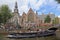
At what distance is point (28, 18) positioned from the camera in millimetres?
4578

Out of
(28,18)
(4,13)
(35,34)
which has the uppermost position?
(4,13)

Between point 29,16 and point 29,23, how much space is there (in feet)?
0.64

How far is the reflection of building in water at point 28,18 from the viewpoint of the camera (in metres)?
4.54

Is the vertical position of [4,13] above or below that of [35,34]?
above

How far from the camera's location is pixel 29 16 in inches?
180

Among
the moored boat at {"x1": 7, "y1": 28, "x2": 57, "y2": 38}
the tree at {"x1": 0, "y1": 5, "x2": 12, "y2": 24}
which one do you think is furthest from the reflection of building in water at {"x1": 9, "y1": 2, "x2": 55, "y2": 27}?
the moored boat at {"x1": 7, "y1": 28, "x2": 57, "y2": 38}

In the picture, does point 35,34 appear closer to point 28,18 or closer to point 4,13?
point 28,18

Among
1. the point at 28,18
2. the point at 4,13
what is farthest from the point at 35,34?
the point at 4,13

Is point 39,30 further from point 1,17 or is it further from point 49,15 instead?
point 1,17

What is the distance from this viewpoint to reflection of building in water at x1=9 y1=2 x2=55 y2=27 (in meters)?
4.54

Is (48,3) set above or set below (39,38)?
above

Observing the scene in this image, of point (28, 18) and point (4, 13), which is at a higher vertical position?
point (4, 13)

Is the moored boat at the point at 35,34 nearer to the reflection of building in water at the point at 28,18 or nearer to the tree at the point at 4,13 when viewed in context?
the reflection of building in water at the point at 28,18

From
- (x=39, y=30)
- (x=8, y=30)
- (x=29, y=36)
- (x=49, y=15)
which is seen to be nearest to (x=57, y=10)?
(x=49, y=15)
